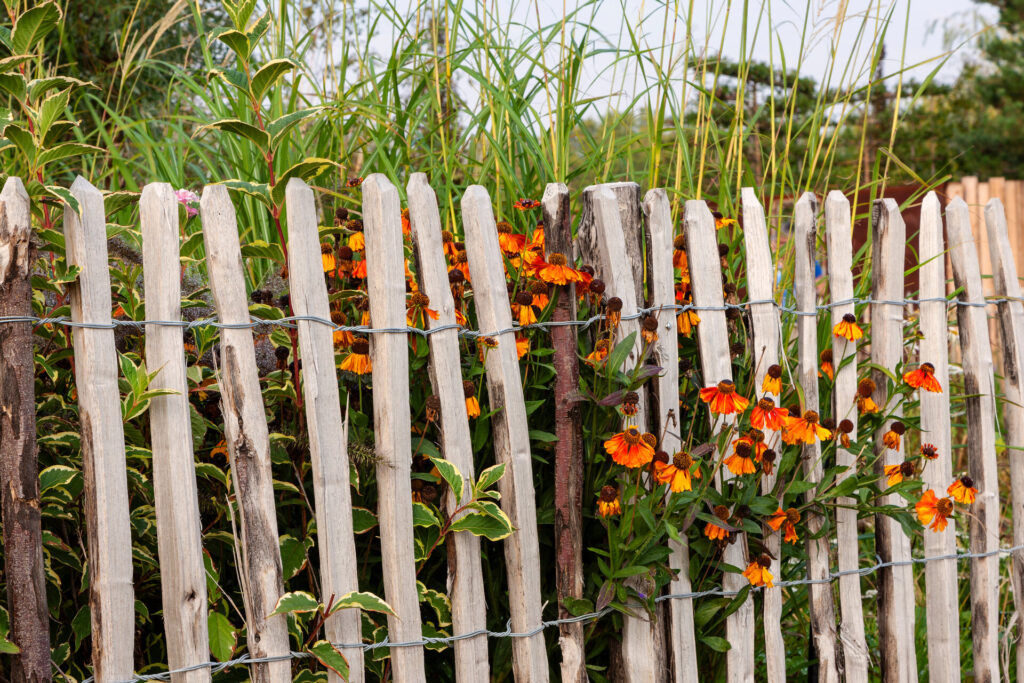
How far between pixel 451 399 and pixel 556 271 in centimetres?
32

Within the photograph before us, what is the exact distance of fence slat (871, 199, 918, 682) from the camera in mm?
2010

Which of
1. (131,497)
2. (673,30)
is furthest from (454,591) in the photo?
(673,30)

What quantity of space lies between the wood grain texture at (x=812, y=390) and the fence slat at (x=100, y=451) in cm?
142

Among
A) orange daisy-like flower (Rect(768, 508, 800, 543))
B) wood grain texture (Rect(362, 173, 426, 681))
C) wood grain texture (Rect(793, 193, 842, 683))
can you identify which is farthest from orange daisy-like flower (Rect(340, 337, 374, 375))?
wood grain texture (Rect(793, 193, 842, 683))

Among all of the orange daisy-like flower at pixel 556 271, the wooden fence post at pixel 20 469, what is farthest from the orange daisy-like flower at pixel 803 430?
the wooden fence post at pixel 20 469

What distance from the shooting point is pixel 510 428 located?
1.63 metres

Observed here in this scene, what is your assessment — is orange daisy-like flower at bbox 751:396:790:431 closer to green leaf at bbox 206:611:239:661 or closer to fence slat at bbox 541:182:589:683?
fence slat at bbox 541:182:589:683

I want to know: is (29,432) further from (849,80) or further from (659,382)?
(849,80)

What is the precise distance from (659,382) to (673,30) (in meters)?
0.98

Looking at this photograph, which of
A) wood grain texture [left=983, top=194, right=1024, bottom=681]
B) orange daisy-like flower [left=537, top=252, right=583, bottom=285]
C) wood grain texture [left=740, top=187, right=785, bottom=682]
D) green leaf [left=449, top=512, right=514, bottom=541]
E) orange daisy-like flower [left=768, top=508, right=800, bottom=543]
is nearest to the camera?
green leaf [left=449, top=512, right=514, bottom=541]

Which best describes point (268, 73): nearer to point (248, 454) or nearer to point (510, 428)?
point (248, 454)

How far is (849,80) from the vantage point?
2264mm

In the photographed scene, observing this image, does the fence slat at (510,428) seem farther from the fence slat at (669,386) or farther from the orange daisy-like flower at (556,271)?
the fence slat at (669,386)

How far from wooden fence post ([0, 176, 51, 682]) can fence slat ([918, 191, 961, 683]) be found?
76.1 inches
